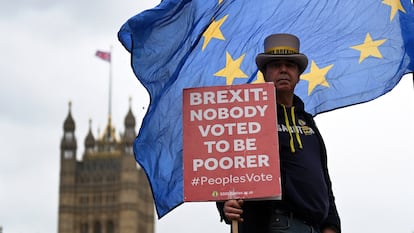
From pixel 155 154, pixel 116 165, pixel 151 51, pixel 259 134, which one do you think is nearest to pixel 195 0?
pixel 151 51

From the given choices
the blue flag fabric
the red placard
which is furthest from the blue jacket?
the blue flag fabric

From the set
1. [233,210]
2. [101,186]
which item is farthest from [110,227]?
[233,210]

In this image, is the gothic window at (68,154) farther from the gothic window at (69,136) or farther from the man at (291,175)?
the man at (291,175)

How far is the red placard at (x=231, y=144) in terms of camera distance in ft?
10.8

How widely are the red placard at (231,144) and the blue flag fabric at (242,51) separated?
0.76 meters

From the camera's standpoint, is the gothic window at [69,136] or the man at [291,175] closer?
the man at [291,175]

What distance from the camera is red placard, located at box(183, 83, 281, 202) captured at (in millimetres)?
3279

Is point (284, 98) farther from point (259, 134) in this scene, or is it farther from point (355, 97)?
point (355, 97)

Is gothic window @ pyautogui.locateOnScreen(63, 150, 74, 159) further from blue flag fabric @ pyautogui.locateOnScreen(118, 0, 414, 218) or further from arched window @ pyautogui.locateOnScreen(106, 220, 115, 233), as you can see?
blue flag fabric @ pyautogui.locateOnScreen(118, 0, 414, 218)

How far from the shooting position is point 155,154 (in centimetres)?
416

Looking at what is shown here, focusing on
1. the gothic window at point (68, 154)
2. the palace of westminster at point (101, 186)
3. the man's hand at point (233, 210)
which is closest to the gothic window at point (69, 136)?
the palace of westminster at point (101, 186)

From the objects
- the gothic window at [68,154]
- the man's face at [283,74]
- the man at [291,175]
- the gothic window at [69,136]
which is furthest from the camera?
the gothic window at [68,154]

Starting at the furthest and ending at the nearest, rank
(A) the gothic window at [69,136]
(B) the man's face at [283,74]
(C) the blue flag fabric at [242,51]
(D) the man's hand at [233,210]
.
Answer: (A) the gothic window at [69,136] → (C) the blue flag fabric at [242,51] → (B) the man's face at [283,74] → (D) the man's hand at [233,210]

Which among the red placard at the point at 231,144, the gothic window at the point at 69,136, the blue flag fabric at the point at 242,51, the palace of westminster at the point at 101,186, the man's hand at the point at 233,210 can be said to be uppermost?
the gothic window at the point at 69,136
